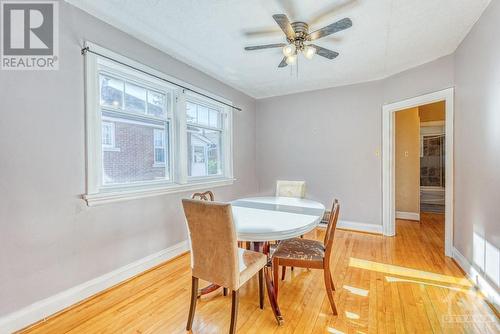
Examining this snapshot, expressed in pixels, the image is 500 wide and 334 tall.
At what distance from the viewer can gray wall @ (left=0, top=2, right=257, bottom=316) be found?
1.56 meters

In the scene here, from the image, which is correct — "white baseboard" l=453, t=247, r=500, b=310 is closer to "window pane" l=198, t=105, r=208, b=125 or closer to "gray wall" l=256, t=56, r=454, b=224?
"gray wall" l=256, t=56, r=454, b=224

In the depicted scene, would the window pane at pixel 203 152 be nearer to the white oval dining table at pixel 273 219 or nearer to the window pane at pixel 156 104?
the window pane at pixel 156 104

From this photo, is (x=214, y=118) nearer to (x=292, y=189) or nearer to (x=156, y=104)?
(x=156, y=104)

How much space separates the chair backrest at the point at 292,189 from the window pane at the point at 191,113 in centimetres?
155

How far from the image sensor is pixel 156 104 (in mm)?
2715

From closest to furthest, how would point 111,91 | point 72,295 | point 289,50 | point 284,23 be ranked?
point 284,23
point 72,295
point 289,50
point 111,91

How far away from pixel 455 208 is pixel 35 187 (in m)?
4.19

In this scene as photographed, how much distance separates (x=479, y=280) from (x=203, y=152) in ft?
11.1

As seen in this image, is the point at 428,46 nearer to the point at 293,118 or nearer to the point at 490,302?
the point at 293,118

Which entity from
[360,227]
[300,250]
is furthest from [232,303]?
[360,227]

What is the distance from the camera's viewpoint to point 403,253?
2.88 meters

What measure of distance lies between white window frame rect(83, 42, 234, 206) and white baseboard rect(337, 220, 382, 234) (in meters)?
2.21

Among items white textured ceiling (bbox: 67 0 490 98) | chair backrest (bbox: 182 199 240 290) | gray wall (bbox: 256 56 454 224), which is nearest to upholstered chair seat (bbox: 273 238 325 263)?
chair backrest (bbox: 182 199 240 290)

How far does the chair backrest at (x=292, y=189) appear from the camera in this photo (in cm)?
304
